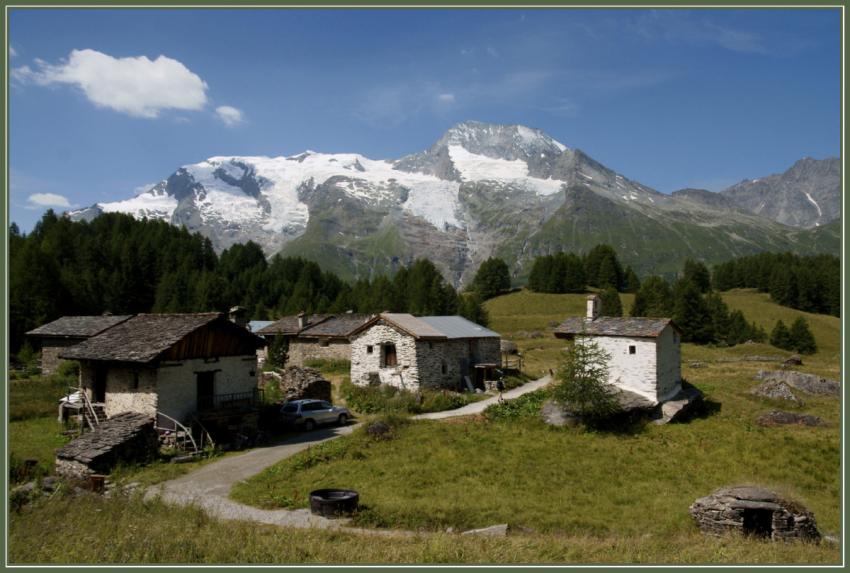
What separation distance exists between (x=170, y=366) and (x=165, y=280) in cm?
8850

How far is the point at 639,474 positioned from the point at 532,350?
182ft

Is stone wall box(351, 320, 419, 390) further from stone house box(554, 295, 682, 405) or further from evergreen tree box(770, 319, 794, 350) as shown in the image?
evergreen tree box(770, 319, 794, 350)

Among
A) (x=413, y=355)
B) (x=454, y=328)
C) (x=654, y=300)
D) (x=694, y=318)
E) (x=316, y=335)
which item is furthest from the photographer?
(x=654, y=300)

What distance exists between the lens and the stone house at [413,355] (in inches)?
1663

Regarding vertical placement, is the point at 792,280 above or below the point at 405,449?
above

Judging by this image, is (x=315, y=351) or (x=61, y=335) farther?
(x=315, y=351)

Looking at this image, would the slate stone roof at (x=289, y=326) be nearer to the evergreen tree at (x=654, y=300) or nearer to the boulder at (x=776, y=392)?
the boulder at (x=776, y=392)

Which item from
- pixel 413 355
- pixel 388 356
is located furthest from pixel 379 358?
pixel 413 355

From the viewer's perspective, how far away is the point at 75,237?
391ft

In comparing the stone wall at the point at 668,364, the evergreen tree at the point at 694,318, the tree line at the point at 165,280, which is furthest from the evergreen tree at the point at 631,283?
the stone wall at the point at 668,364

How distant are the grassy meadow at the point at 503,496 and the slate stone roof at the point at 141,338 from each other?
4.82 meters

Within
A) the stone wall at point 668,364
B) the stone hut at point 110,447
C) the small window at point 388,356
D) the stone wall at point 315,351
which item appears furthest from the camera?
the stone wall at point 315,351

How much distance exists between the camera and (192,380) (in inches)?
1195

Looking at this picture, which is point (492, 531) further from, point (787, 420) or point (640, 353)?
point (787, 420)
